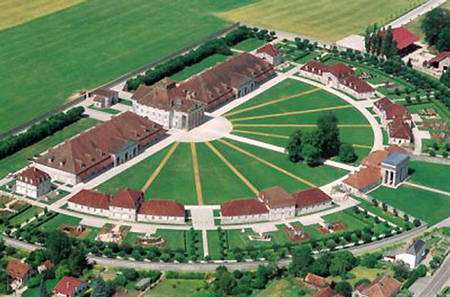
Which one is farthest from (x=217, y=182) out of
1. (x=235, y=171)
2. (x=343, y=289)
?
(x=343, y=289)

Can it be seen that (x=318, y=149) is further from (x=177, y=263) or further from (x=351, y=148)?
(x=177, y=263)

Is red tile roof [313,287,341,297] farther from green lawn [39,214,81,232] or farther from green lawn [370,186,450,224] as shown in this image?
green lawn [39,214,81,232]

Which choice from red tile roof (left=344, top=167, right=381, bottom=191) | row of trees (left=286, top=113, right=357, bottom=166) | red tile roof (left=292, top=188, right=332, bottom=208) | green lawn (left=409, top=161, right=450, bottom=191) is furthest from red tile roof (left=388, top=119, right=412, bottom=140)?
red tile roof (left=292, top=188, right=332, bottom=208)

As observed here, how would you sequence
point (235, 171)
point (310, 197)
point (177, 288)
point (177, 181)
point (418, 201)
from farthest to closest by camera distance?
point (235, 171) → point (177, 181) → point (418, 201) → point (310, 197) → point (177, 288)

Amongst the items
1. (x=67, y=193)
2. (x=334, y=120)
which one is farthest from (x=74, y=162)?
(x=334, y=120)

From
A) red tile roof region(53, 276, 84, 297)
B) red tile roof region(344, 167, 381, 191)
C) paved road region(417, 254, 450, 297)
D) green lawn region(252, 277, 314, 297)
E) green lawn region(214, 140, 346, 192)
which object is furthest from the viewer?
green lawn region(214, 140, 346, 192)

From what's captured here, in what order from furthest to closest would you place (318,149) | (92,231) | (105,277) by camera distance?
(318,149) < (92,231) < (105,277)

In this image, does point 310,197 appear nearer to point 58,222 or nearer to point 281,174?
point 281,174
